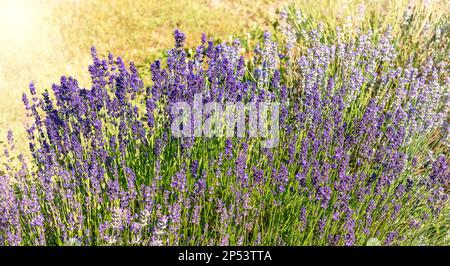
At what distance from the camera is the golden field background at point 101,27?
5473mm

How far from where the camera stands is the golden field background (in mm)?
5473

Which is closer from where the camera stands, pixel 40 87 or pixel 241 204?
pixel 241 204

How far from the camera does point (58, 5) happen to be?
650 cm

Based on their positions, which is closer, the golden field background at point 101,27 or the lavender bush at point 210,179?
the lavender bush at point 210,179

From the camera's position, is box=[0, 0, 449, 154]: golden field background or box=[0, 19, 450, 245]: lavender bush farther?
box=[0, 0, 449, 154]: golden field background

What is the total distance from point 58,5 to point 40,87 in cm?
152

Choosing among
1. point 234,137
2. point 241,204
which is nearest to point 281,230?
point 241,204

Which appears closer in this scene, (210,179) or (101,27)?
(210,179)

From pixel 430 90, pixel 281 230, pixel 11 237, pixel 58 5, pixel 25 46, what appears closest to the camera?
pixel 11 237

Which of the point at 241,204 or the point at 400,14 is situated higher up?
the point at 400,14

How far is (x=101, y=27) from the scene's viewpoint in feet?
20.4

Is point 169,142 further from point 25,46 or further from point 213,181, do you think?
point 25,46

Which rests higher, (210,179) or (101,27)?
(101,27)

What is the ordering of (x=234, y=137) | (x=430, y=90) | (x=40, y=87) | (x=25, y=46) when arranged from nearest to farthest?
(x=234, y=137) → (x=430, y=90) → (x=40, y=87) → (x=25, y=46)
